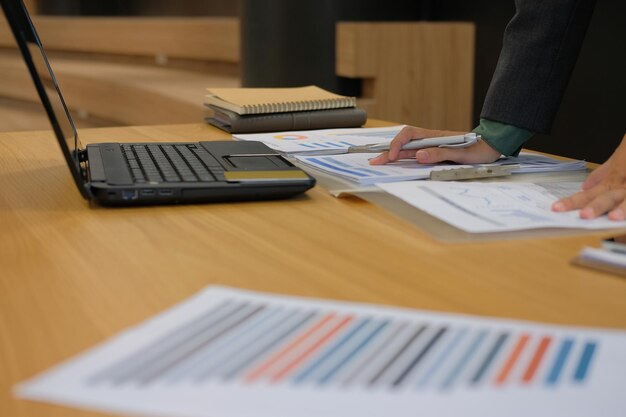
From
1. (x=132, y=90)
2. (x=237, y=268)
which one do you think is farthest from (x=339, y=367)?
(x=132, y=90)

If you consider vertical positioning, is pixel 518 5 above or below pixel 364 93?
above

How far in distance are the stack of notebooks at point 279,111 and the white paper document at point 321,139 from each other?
3cm

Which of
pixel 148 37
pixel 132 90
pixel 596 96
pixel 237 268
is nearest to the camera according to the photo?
pixel 237 268

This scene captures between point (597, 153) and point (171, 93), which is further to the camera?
point (171, 93)

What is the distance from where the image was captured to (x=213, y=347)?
469 millimetres

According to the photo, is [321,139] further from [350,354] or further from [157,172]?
[350,354]

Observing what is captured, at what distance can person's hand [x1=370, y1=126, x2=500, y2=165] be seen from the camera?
1.02 metres

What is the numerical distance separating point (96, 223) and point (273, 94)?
2.56 ft

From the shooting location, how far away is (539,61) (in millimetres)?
1088

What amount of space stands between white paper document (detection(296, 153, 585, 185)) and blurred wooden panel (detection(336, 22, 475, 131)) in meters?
1.15

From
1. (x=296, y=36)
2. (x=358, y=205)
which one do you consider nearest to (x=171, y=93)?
(x=296, y=36)

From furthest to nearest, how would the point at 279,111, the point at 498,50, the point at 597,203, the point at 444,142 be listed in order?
the point at 498,50
the point at 279,111
the point at 444,142
the point at 597,203

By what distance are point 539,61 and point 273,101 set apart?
488 mm

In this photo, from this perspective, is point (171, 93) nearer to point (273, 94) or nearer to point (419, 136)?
point (273, 94)
